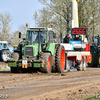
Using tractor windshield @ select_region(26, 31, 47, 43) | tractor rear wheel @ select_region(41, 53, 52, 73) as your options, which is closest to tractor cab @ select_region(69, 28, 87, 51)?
tractor windshield @ select_region(26, 31, 47, 43)

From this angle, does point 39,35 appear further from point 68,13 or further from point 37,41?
point 68,13

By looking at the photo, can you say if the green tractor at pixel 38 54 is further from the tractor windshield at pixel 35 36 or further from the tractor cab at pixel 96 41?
the tractor cab at pixel 96 41

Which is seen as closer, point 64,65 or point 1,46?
point 64,65

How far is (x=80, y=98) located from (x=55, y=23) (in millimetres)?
25369

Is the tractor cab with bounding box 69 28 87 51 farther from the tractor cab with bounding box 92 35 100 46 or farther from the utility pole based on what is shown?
the utility pole

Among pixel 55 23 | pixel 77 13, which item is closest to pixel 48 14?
pixel 55 23

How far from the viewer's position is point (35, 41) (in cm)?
1273

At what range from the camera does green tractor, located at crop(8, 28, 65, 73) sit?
11.7 metres

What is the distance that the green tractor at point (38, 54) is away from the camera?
11741 mm

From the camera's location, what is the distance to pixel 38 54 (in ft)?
40.4

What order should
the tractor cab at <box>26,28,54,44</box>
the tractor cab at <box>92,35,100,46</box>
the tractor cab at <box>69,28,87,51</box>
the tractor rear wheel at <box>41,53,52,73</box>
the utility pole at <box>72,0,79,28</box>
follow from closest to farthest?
1. the tractor rear wheel at <box>41,53,52,73</box>
2. the tractor cab at <box>26,28,54,44</box>
3. the tractor cab at <box>69,28,87,51</box>
4. the tractor cab at <box>92,35,100,46</box>
5. the utility pole at <box>72,0,79,28</box>

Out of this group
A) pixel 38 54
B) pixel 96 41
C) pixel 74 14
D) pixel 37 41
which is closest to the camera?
pixel 38 54

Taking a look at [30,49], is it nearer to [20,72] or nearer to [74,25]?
[20,72]

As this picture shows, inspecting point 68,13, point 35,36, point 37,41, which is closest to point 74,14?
point 68,13
